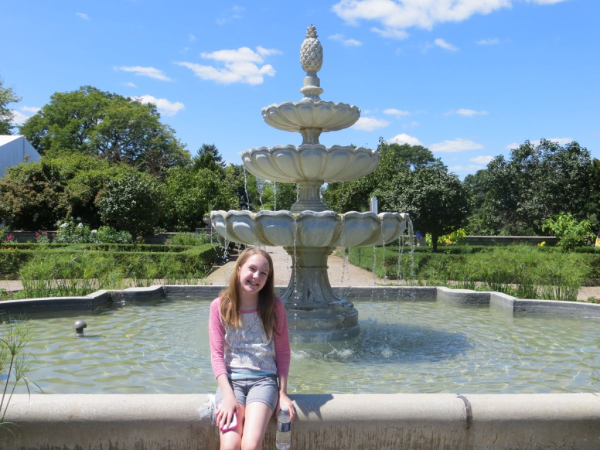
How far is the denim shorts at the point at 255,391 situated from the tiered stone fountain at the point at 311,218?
286cm

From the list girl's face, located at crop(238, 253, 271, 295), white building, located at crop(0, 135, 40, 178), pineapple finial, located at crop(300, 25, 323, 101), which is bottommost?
girl's face, located at crop(238, 253, 271, 295)

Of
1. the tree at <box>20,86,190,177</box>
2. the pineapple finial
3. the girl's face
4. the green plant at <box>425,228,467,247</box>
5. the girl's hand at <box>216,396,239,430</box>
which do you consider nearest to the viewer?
the girl's hand at <box>216,396,239,430</box>

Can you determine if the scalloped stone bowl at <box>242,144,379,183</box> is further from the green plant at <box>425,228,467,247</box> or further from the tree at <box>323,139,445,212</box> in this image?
the tree at <box>323,139,445,212</box>

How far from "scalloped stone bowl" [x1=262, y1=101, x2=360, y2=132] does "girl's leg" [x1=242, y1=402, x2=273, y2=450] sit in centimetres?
449

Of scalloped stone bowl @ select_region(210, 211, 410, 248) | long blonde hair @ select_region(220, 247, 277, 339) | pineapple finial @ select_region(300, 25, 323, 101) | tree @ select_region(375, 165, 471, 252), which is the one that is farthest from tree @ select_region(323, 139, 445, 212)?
long blonde hair @ select_region(220, 247, 277, 339)

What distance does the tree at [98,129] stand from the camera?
159 feet

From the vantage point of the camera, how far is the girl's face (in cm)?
310

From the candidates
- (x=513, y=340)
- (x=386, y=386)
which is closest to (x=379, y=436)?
(x=386, y=386)

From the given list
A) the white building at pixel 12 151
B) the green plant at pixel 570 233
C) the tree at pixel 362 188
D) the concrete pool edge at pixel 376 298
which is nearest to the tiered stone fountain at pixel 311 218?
the concrete pool edge at pixel 376 298

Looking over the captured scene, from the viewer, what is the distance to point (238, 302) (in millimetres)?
3143

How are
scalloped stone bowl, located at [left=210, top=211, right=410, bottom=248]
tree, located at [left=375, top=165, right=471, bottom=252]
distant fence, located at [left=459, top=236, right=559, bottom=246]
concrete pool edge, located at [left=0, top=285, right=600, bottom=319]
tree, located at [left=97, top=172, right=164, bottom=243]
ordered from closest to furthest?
scalloped stone bowl, located at [left=210, top=211, right=410, bottom=248] → concrete pool edge, located at [left=0, top=285, right=600, bottom=319] → tree, located at [left=375, top=165, right=471, bottom=252] → tree, located at [left=97, top=172, right=164, bottom=243] → distant fence, located at [left=459, top=236, right=559, bottom=246]

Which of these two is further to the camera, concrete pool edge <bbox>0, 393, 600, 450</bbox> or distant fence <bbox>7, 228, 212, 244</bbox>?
distant fence <bbox>7, 228, 212, 244</bbox>

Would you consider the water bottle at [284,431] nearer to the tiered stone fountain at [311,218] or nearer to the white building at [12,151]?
the tiered stone fountain at [311,218]

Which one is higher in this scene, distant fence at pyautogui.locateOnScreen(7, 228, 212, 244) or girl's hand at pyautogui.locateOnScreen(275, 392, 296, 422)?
distant fence at pyautogui.locateOnScreen(7, 228, 212, 244)
